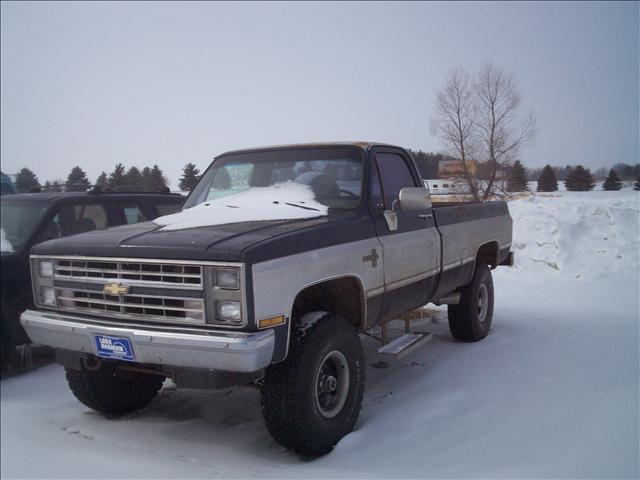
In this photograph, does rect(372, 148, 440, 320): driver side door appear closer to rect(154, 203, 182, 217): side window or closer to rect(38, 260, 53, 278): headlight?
rect(38, 260, 53, 278): headlight

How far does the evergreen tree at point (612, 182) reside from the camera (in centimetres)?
611

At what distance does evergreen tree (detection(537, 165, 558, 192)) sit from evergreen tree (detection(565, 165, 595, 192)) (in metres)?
0.41

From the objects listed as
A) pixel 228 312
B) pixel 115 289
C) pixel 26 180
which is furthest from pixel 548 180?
pixel 26 180

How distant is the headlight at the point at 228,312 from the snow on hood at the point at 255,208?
0.84 metres

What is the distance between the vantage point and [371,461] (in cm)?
335

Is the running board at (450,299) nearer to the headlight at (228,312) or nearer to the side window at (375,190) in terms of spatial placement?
the side window at (375,190)

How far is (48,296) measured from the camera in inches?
153

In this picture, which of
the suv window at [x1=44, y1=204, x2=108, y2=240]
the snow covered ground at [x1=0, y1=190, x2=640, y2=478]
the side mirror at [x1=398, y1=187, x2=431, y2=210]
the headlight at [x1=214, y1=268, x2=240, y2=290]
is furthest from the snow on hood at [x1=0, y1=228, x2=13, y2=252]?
the side mirror at [x1=398, y1=187, x2=431, y2=210]

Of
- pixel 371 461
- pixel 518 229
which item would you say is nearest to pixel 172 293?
pixel 371 461

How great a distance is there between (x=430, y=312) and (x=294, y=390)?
4.77 meters

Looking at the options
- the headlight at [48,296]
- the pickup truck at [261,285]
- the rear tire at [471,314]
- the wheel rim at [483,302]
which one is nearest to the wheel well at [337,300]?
the pickup truck at [261,285]

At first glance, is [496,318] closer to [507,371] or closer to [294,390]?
[507,371]

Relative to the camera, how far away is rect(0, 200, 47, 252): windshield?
517 centimetres

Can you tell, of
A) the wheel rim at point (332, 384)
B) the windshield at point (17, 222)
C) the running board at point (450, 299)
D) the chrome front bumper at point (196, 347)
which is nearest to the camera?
the chrome front bumper at point (196, 347)
